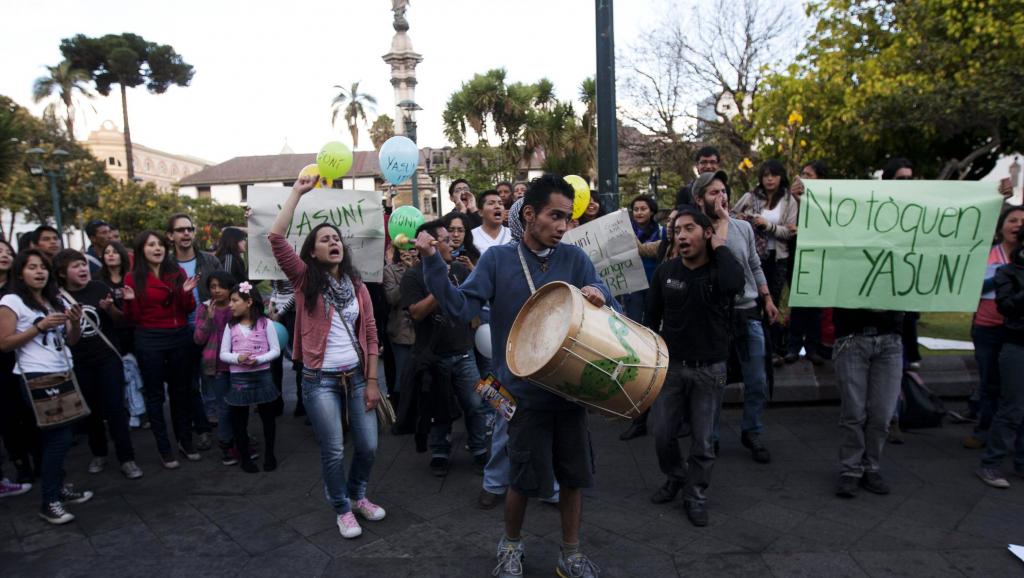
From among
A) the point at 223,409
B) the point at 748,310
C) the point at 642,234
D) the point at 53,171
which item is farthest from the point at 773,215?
the point at 53,171

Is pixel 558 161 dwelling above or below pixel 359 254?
above

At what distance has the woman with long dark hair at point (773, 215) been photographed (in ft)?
18.3

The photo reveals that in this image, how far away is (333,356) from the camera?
3.71m

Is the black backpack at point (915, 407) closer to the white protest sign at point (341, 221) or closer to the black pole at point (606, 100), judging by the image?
the black pole at point (606, 100)

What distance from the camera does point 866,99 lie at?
12.5m

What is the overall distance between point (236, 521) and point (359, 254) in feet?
7.66

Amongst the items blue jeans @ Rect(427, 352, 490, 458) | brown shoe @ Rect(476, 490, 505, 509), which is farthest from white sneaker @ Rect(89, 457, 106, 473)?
brown shoe @ Rect(476, 490, 505, 509)

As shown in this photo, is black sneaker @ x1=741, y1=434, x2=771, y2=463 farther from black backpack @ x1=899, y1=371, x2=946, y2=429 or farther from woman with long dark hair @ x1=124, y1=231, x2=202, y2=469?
woman with long dark hair @ x1=124, y1=231, x2=202, y2=469

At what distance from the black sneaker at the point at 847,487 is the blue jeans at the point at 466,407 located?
7.73ft

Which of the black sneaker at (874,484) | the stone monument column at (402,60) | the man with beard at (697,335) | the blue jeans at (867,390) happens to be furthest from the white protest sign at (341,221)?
the stone monument column at (402,60)

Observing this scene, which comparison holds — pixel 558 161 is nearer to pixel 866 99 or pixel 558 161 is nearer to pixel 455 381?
pixel 866 99

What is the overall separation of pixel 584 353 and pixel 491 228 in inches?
108

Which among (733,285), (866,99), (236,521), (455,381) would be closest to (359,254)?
(455,381)

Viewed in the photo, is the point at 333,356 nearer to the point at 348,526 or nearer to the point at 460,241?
the point at 348,526
